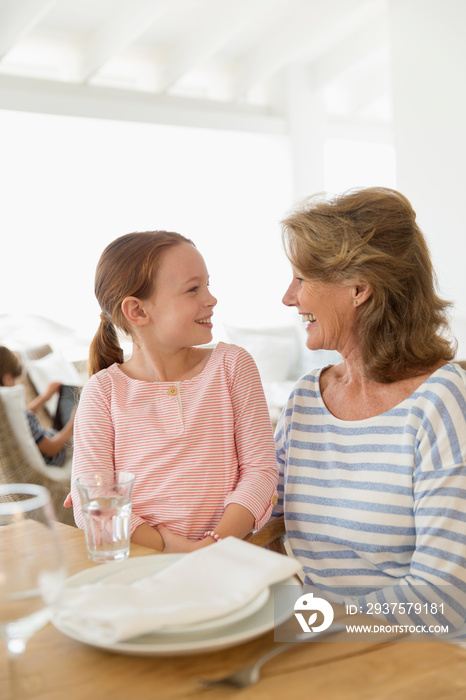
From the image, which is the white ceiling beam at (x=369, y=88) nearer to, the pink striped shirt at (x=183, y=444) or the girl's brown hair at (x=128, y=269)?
the girl's brown hair at (x=128, y=269)

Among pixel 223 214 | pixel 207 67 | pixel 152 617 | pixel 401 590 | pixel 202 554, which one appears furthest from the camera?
pixel 223 214

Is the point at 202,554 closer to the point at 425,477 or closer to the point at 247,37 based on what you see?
the point at 425,477

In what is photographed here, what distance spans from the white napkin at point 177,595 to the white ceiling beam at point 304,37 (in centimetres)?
519

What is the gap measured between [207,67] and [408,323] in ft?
18.2

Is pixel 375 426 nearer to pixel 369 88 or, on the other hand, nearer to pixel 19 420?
pixel 19 420

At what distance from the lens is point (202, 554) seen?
0.75m

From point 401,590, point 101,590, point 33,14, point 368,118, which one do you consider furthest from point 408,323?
point 368,118

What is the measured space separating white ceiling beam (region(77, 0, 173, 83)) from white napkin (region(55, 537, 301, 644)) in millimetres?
4327

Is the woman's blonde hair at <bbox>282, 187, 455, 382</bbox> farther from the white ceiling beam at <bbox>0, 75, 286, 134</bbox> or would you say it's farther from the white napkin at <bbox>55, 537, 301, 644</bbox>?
the white ceiling beam at <bbox>0, 75, 286, 134</bbox>

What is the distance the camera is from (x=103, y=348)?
4.92ft

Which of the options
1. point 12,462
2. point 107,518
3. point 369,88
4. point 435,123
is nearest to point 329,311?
point 107,518

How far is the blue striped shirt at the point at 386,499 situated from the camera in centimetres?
105

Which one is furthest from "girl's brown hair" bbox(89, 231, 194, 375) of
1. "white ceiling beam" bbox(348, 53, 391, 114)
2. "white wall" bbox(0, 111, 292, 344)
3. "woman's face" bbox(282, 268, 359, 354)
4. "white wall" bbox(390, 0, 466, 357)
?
"white ceiling beam" bbox(348, 53, 391, 114)

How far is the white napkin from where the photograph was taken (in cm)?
62
